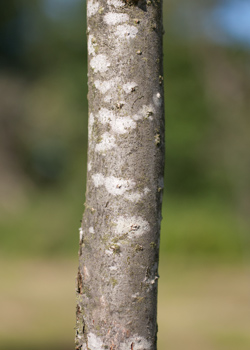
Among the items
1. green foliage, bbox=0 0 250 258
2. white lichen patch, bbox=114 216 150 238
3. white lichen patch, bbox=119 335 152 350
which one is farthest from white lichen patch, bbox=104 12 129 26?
green foliage, bbox=0 0 250 258

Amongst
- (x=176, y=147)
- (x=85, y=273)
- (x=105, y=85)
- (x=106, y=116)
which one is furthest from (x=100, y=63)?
(x=176, y=147)

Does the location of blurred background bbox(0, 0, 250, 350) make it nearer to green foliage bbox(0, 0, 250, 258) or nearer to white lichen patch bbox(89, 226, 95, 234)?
green foliage bbox(0, 0, 250, 258)

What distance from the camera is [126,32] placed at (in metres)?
1.89

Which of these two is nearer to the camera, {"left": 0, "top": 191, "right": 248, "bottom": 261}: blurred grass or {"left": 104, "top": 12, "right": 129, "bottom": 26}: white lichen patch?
{"left": 104, "top": 12, "right": 129, "bottom": 26}: white lichen patch

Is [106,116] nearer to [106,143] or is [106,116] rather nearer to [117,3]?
[106,143]

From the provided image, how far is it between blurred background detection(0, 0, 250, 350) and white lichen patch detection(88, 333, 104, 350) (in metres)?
5.41

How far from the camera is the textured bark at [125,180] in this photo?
187 cm

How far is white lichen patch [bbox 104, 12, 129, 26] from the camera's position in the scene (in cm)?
190

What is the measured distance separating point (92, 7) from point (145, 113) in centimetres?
45

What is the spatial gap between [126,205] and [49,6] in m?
20.2

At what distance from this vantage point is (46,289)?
11.3 metres

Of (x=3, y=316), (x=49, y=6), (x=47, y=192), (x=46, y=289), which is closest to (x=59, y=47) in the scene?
(x=49, y=6)

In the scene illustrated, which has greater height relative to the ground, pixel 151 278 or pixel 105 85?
pixel 105 85

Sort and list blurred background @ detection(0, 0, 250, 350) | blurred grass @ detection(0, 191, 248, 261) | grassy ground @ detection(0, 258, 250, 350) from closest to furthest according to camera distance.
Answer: grassy ground @ detection(0, 258, 250, 350), blurred background @ detection(0, 0, 250, 350), blurred grass @ detection(0, 191, 248, 261)
